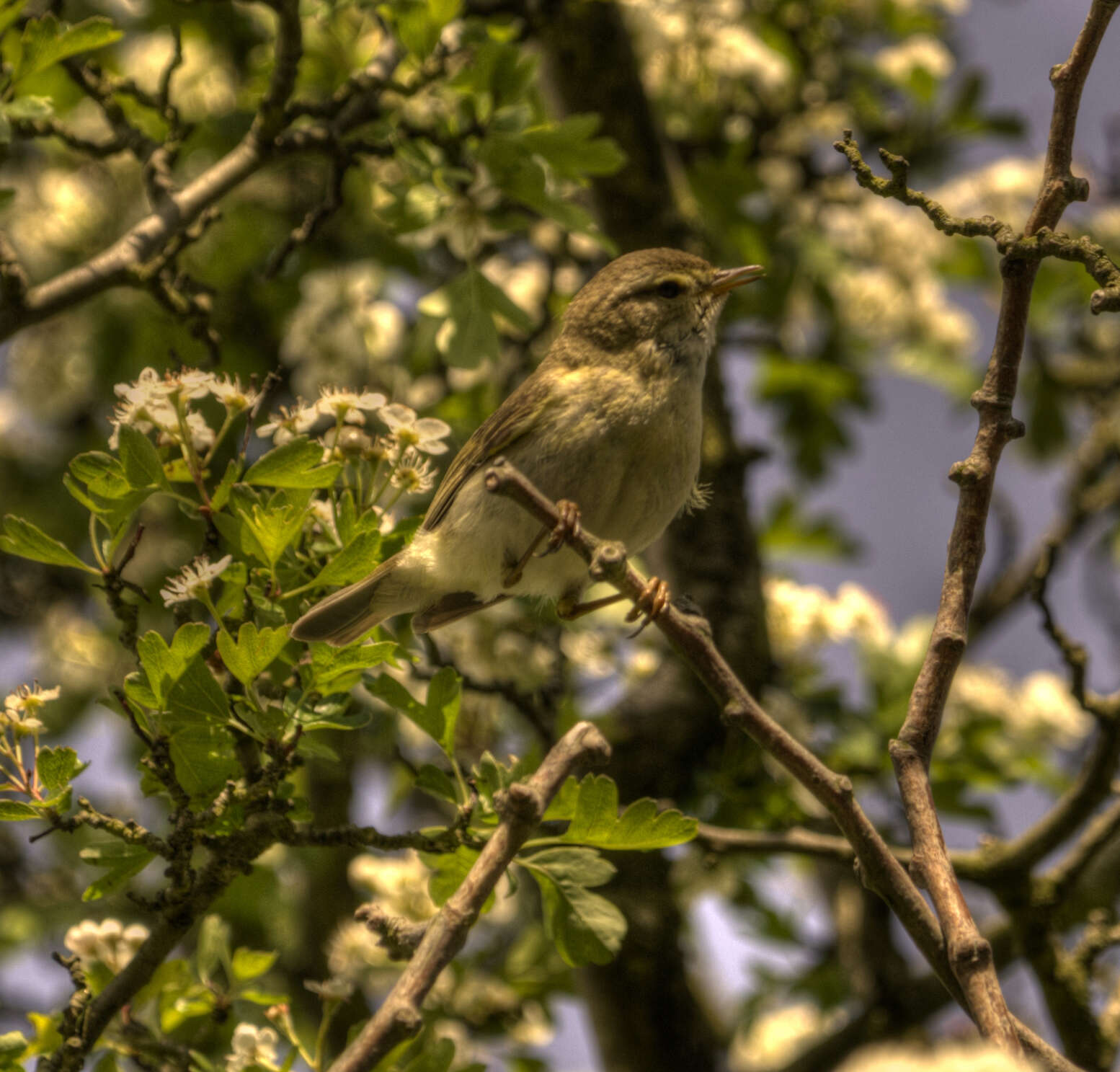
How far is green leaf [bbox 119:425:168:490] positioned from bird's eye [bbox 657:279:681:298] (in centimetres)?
142

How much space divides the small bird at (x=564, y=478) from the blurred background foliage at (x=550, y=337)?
0.89 feet

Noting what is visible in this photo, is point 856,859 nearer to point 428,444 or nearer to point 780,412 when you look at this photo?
point 428,444

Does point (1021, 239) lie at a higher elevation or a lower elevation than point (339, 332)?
lower

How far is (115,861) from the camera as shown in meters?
1.94

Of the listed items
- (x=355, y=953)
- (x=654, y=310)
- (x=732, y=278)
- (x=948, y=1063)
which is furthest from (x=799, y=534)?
(x=948, y=1063)

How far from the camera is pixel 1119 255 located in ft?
16.6

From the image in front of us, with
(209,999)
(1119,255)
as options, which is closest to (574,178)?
(209,999)

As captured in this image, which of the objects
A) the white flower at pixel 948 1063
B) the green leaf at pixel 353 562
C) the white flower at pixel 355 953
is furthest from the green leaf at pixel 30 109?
the white flower at pixel 948 1063

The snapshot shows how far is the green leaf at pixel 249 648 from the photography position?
1.78 meters

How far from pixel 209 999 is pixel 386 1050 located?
1037mm

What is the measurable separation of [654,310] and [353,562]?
1241mm

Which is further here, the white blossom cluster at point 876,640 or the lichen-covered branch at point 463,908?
the white blossom cluster at point 876,640

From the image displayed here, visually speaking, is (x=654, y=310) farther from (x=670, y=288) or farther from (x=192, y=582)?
(x=192, y=582)

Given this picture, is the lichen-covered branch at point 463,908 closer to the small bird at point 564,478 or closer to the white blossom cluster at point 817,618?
the small bird at point 564,478
